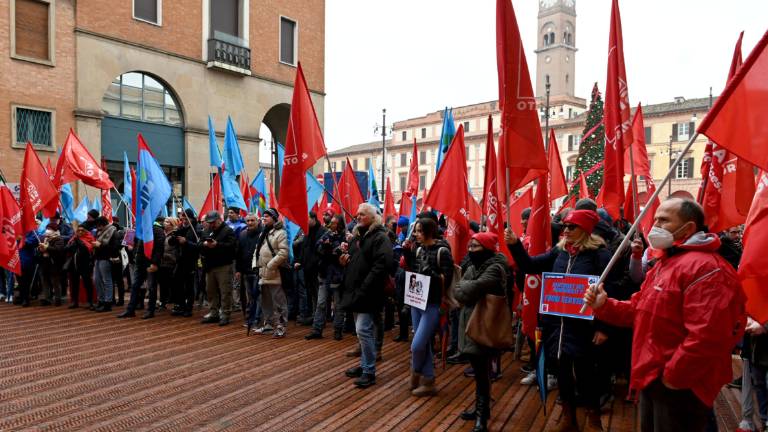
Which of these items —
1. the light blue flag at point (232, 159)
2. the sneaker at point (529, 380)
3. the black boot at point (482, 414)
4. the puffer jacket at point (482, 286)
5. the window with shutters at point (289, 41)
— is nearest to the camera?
the black boot at point (482, 414)

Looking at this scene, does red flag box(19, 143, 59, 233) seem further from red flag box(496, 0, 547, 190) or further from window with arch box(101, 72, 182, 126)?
window with arch box(101, 72, 182, 126)

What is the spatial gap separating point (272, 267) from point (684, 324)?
7165 mm

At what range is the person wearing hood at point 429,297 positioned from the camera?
6410mm

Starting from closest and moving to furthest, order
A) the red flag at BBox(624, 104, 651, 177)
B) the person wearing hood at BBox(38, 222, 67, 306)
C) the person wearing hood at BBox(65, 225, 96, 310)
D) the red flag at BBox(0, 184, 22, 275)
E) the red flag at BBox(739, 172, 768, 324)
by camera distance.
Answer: the red flag at BBox(739, 172, 768, 324) < the red flag at BBox(0, 184, 22, 275) < the red flag at BBox(624, 104, 651, 177) < the person wearing hood at BBox(65, 225, 96, 310) < the person wearing hood at BBox(38, 222, 67, 306)

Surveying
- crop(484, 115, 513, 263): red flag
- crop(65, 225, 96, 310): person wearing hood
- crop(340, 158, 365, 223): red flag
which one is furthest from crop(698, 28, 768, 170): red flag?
crop(65, 225, 96, 310): person wearing hood

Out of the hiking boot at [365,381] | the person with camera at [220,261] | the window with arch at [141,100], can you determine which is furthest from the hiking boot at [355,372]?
the window with arch at [141,100]

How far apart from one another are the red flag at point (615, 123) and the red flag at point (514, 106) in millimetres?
673

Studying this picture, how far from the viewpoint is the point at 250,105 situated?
30.6 m

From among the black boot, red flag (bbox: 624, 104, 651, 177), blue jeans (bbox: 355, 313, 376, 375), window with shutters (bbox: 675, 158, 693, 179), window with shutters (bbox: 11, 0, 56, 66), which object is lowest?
the black boot

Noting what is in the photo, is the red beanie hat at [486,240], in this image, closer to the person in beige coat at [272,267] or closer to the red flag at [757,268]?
the red flag at [757,268]

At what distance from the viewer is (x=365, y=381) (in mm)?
A: 6871

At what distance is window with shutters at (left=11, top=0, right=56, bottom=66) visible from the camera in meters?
22.3

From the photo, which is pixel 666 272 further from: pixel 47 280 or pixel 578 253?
pixel 47 280

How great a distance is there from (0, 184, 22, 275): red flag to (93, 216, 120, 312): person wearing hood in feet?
4.69
